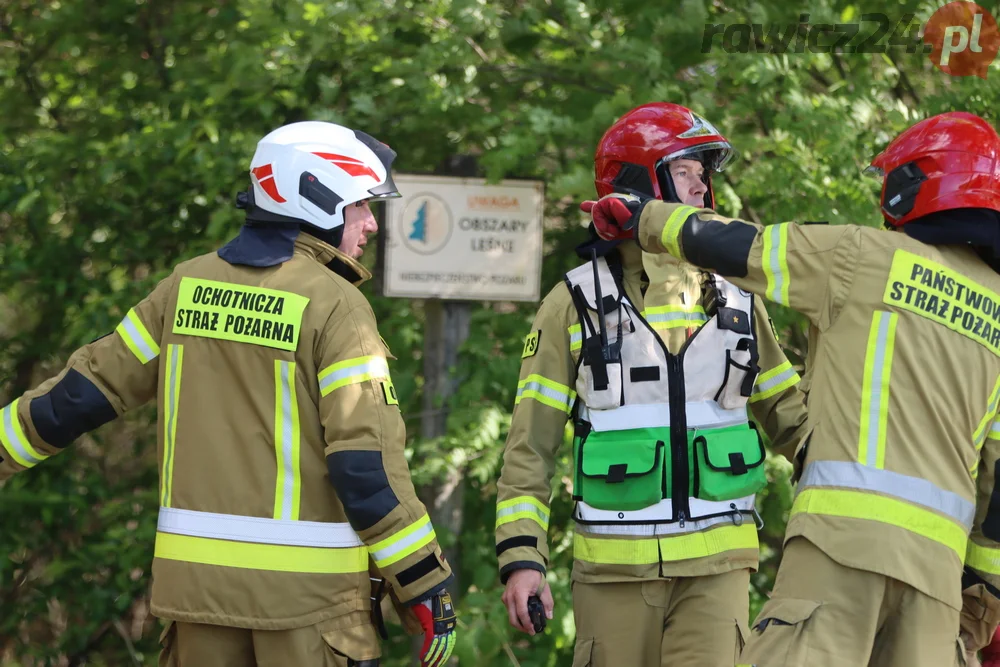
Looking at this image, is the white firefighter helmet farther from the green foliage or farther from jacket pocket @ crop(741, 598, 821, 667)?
jacket pocket @ crop(741, 598, 821, 667)

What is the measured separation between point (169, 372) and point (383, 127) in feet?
8.12

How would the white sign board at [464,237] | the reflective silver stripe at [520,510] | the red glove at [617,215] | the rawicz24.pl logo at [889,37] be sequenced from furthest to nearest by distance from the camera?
the white sign board at [464,237] → the rawicz24.pl logo at [889,37] → the reflective silver stripe at [520,510] → the red glove at [617,215]

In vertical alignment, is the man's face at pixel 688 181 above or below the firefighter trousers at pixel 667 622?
above

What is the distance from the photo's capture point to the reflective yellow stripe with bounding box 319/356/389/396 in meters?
3.21

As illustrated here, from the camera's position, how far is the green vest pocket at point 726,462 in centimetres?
336

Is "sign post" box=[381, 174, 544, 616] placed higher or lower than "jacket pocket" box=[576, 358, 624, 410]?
lower

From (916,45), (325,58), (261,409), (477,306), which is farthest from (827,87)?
(261,409)

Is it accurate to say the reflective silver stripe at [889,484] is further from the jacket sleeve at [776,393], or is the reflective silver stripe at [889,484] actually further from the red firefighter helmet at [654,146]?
the red firefighter helmet at [654,146]

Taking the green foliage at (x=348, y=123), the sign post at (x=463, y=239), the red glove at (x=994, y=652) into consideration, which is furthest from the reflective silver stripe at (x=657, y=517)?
the sign post at (x=463, y=239)

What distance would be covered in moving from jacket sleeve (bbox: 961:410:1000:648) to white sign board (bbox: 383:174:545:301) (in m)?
2.49

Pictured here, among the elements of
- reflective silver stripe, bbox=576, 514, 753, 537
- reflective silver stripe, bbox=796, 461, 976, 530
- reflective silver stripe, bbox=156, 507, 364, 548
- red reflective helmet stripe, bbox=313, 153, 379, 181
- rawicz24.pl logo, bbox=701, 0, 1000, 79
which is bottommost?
reflective silver stripe, bbox=576, 514, 753, 537

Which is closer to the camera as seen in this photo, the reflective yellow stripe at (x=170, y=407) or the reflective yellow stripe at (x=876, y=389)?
the reflective yellow stripe at (x=876, y=389)

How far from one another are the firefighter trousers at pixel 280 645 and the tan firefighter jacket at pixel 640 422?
508mm

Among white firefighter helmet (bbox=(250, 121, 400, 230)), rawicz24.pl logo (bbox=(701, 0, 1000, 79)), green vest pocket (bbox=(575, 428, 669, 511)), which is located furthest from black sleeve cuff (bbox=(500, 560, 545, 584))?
rawicz24.pl logo (bbox=(701, 0, 1000, 79))
